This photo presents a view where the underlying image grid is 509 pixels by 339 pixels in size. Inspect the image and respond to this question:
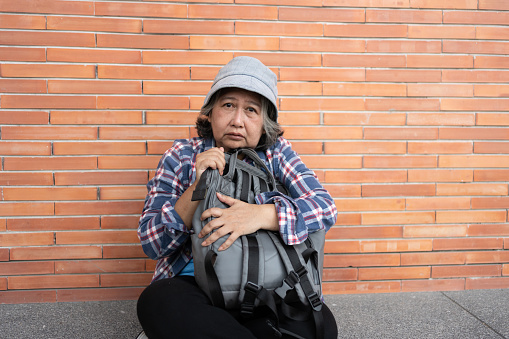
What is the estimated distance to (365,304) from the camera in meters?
2.59

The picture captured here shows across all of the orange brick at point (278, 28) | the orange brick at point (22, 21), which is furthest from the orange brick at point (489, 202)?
the orange brick at point (22, 21)

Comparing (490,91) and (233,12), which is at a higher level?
(233,12)

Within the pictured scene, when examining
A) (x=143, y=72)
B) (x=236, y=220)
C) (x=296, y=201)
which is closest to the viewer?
(x=236, y=220)

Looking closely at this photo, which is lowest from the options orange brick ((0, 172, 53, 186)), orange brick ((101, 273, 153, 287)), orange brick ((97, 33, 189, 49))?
orange brick ((101, 273, 153, 287))

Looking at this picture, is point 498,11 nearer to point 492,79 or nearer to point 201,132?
point 492,79

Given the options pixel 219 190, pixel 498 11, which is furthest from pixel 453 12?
pixel 219 190

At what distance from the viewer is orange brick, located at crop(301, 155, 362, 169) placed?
2654 mm

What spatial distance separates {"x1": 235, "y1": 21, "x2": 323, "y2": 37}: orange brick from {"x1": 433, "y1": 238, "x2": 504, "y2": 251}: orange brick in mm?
1713

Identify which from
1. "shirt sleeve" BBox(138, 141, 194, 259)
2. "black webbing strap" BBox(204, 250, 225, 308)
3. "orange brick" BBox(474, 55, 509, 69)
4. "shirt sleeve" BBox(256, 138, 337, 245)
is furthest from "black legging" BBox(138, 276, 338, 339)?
"orange brick" BBox(474, 55, 509, 69)

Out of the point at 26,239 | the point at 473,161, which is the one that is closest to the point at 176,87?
the point at 26,239

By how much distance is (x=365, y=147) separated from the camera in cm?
267

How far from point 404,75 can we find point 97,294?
2.59 m

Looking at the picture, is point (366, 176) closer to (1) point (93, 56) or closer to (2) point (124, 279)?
(2) point (124, 279)

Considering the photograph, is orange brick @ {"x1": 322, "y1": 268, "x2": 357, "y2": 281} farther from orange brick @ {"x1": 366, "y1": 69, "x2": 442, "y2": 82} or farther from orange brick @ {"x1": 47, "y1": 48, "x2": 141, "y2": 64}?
orange brick @ {"x1": 47, "y1": 48, "x2": 141, "y2": 64}
